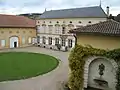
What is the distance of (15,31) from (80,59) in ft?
80.9

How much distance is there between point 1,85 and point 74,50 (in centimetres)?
678

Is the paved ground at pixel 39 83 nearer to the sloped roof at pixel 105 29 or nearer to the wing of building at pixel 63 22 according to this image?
the sloped roof at pixel 105 29

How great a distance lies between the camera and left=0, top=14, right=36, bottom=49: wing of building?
32781mm

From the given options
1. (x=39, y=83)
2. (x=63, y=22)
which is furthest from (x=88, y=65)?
(x=63, y=22)

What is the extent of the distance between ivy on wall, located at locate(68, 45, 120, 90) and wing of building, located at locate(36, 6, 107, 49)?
59.5 feet

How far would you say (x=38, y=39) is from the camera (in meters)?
38.3

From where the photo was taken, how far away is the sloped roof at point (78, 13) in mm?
30017

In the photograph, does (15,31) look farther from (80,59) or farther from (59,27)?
(80,59)

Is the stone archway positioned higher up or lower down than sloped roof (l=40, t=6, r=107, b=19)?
lower down

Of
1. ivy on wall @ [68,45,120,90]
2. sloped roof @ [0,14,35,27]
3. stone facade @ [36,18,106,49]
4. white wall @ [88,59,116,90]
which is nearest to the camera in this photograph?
ivy on wall @ [68,45,120,90]

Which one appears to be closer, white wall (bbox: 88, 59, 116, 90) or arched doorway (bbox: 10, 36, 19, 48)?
white wall (bbox: 88, 59, 116, 90)

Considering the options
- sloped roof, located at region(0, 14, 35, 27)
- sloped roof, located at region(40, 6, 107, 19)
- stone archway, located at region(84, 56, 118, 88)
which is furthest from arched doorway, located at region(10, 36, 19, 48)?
stone archway, located at region(84, 56, 118, 88)

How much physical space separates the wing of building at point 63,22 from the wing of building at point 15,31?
2.22 m

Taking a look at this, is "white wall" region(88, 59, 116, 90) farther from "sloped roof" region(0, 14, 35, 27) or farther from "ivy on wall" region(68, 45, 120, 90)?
"sloped roof" region(0, 14, 35, 27)
